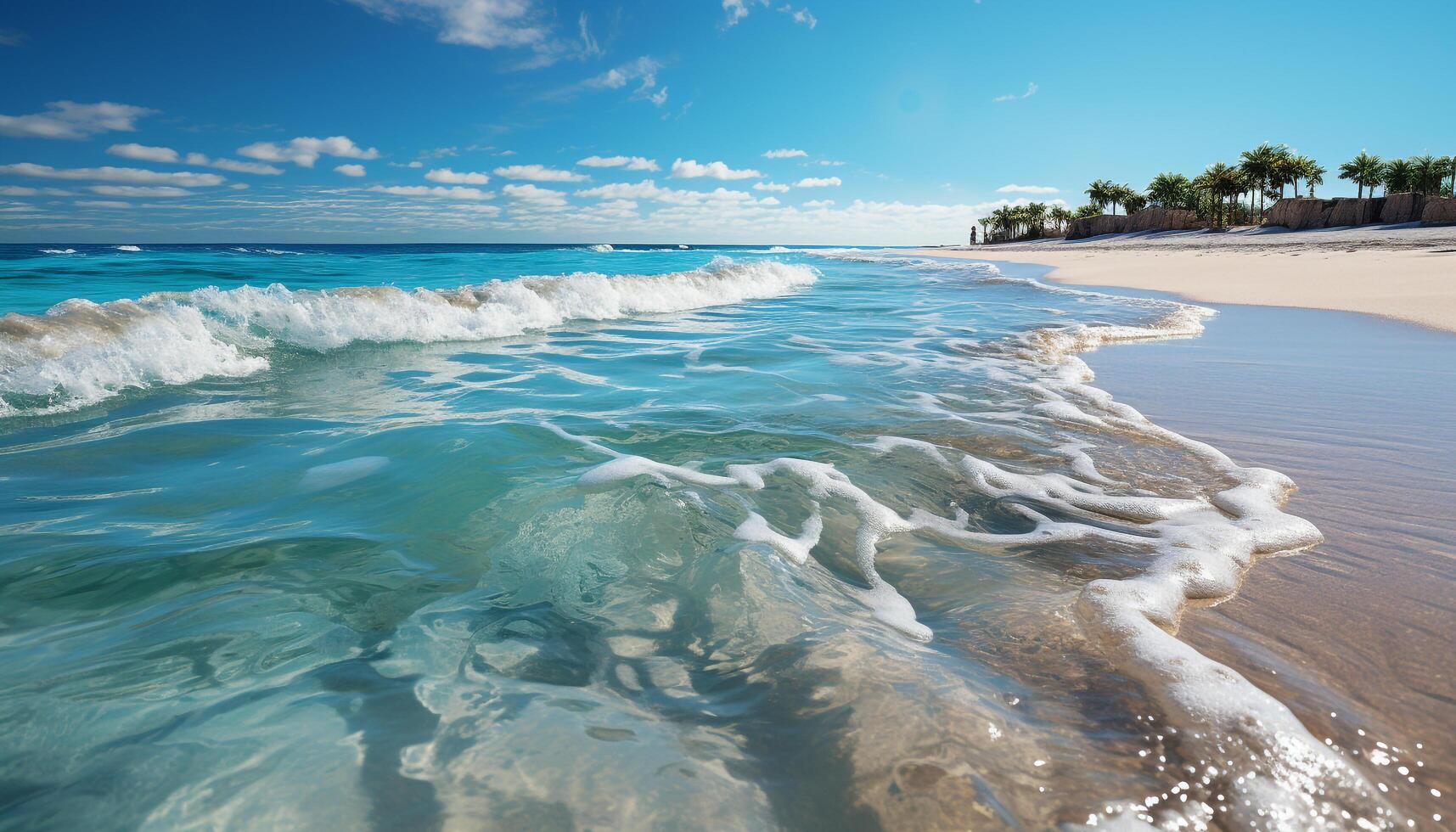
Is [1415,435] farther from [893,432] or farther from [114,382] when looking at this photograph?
[114,382]

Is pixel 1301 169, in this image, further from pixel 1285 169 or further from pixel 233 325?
→ pixel 233 325

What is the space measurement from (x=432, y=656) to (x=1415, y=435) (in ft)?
19.2

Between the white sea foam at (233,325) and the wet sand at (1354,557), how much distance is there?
837cm

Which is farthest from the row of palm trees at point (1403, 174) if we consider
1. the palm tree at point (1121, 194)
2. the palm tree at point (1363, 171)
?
the palm tree at point (1121, 194)

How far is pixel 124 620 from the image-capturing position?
7.43 ft

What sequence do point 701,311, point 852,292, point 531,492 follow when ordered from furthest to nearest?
1. point 852,292
2. point 701,311
3. point 531,492

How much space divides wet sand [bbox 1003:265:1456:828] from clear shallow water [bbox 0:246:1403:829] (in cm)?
14

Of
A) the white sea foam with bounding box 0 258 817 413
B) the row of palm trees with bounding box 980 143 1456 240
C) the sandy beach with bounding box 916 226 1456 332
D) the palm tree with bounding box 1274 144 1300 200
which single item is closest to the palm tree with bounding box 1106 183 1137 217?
the row of palm trees with bounding box 980 143 1456 240

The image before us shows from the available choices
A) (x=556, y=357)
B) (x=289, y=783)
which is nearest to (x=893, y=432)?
(x=289, y=783)

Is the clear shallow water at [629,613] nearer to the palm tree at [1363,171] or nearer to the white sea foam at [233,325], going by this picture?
the white sea foam at [233,325]

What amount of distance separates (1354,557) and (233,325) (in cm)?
1134

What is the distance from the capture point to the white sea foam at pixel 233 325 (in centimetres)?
600

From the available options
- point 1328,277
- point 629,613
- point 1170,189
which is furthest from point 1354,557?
point 1170,189

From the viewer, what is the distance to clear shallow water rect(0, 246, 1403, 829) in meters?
1.47
